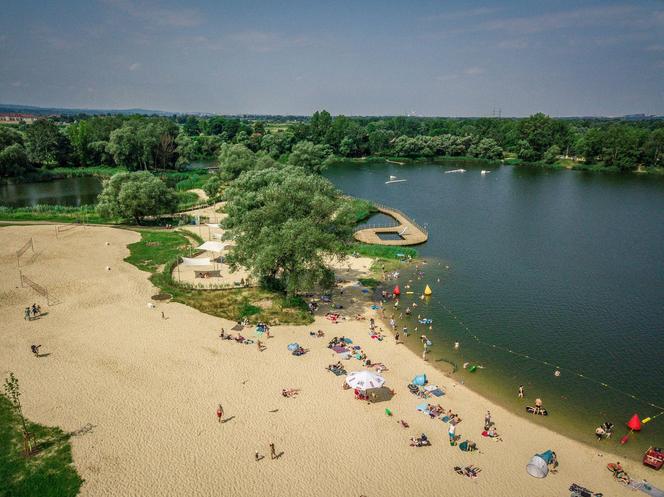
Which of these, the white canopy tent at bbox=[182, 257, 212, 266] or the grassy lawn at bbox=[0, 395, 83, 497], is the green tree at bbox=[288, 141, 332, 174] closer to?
the white canopy tent at bbox=[182, 257, 212, 266]

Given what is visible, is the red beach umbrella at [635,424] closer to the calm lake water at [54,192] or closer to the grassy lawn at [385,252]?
the grassy lawn at [385,252]

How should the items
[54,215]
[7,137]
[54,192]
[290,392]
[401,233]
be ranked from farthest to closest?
[7,137] → [54,192] → [54,215] → [401,233] → [290,392]

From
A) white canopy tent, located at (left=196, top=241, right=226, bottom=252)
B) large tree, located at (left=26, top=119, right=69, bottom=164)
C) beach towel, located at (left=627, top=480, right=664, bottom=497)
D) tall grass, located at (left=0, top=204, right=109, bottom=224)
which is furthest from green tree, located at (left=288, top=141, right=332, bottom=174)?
beach towel, located at (left=627, top=480, right=664, bottom=497)

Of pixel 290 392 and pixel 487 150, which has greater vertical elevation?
pixel 487 150

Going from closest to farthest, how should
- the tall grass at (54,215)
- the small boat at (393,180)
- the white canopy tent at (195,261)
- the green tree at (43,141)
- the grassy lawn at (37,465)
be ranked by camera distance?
the grassy lawn at (37,465) < the white canopy tent at (195,261) < the tall grass at (54,215) < the small boat at (393,180) < the green tree at (43,141)

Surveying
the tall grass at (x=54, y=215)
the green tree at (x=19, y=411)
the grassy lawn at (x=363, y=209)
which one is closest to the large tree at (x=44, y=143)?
the tall grass at (x=54, y=215)

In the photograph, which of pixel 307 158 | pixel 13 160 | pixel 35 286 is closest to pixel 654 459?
pixel 35 286

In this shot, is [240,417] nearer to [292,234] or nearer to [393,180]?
[292,234]
